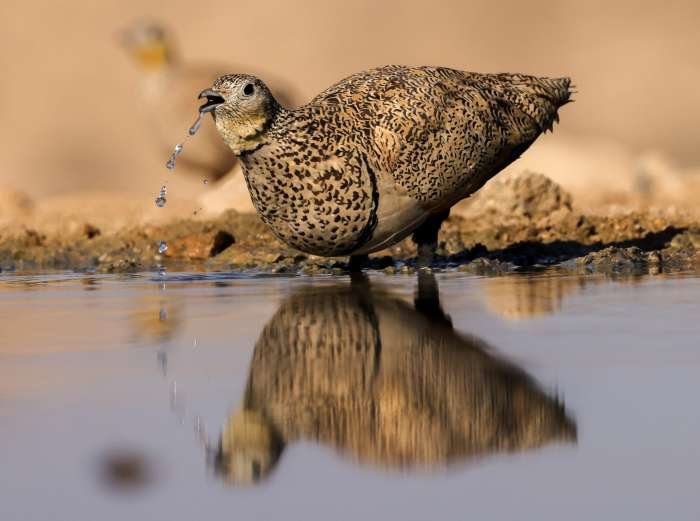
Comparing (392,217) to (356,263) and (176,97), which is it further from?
(176,97)

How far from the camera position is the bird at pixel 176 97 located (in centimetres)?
1656

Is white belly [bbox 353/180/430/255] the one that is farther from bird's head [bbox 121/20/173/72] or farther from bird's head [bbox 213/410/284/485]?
bird's head [bbox 121/20/173/72]

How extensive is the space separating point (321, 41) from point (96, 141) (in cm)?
564

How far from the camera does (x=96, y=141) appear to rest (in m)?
24.1

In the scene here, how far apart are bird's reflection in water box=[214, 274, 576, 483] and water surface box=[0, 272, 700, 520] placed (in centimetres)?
1

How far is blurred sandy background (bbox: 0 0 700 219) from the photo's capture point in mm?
22797

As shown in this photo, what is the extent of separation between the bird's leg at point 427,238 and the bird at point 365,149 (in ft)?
0.07

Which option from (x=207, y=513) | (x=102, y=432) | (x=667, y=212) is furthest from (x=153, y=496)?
(x=667, y=212)

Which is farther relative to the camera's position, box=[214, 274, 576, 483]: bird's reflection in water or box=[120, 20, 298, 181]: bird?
box=[120, 20, 298, 181]: bird

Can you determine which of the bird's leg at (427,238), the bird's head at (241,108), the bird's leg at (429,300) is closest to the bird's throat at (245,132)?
the bird's head at (241,108)

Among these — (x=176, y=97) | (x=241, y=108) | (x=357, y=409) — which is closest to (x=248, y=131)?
(x=241, y=108)

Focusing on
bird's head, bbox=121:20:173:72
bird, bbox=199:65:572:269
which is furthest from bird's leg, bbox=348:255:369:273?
bird's head, bbox=121:20:173:72

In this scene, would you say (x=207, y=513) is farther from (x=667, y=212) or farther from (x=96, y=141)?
(x=96, y=141)

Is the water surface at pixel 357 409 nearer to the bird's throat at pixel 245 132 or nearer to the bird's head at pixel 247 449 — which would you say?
the bird's head at pixel 247 449
